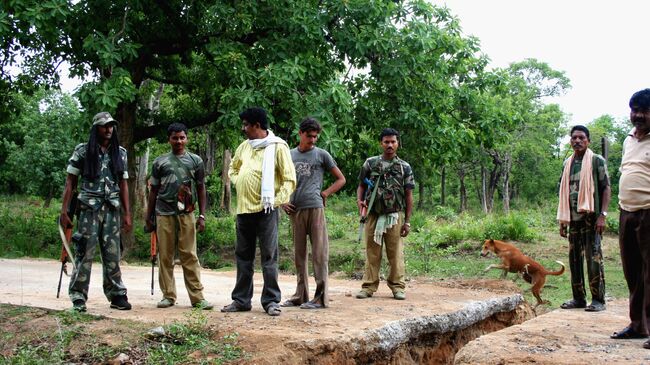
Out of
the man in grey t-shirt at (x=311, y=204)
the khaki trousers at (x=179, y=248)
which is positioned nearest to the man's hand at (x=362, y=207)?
the man in grey t-shirt at (x=311, y=204)

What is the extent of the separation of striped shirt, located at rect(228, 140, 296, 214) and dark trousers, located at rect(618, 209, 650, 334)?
9.90 ft

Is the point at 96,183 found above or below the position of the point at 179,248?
above

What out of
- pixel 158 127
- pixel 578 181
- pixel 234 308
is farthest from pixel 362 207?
pixel 158 127

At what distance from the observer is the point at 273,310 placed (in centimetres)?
620

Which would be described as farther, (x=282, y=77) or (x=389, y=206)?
(x=282, y=77)

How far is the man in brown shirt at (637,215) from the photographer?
210 inches

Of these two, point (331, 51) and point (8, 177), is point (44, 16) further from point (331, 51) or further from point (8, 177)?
point (8, 177)

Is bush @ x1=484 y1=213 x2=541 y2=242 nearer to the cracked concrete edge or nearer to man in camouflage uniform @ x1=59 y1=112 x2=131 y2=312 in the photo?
the cracked concrete edge

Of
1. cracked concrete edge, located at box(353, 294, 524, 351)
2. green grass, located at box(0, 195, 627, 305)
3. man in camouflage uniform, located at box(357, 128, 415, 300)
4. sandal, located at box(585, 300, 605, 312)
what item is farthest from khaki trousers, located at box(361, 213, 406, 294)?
green grass, located at box(0, 195, 627, 305)

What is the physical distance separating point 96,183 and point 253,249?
1.63 meters

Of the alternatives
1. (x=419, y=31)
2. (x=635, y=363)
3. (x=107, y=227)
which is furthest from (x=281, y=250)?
(x=635, y=363)

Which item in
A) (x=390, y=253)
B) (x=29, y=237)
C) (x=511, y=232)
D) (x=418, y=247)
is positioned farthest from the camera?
(x=511, y=232)

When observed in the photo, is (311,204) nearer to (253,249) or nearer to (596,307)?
(253,249)

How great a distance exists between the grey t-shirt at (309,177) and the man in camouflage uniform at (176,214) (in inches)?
39.0
